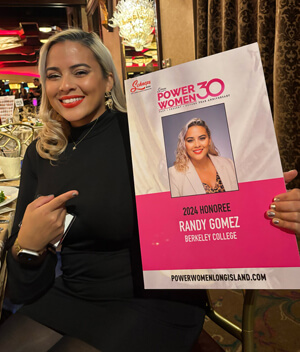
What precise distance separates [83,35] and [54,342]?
0.92 metres

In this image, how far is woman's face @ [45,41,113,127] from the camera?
1.01m

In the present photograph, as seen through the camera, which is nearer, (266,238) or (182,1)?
(266,238)

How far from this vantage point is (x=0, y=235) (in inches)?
34.4

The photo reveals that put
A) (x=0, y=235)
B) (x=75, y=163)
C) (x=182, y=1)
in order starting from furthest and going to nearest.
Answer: (x=182, y=1)
(x=75, y=163)
(x=0, y=235)

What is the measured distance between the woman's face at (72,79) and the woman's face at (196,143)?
49 cm

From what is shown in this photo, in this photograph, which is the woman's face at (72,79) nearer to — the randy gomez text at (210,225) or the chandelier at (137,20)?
the randy gomez text at (210,225)

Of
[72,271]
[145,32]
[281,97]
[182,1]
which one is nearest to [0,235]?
[72,271]

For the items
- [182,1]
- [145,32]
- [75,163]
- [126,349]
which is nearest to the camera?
[126,349]

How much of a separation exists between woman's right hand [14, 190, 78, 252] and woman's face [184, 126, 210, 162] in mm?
302

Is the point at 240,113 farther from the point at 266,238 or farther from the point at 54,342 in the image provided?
the point at 54,342

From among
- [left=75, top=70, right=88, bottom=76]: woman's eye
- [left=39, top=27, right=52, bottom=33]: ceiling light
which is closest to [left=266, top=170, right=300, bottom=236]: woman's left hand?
[left=75, top=70, right=88, bottom=76]: woman's eye

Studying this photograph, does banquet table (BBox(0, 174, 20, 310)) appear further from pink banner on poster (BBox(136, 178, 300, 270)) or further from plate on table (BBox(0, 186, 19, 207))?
pink banner on poster (BBox(136, 178, 300, 270))

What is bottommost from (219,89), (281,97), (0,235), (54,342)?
(54,342)

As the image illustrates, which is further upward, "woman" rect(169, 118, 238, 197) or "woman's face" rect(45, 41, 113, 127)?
"woman's face" rect(45, 41, 113, 127)
